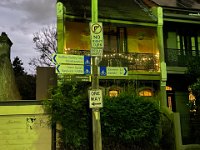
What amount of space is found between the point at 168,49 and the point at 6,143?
1045 centimetres

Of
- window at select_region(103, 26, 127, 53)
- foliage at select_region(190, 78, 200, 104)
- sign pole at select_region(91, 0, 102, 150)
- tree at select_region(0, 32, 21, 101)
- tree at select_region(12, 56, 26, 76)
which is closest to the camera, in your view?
sign pole at select_region(91, 0, 102, 150)

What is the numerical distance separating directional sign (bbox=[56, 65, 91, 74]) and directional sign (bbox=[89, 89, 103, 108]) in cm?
69

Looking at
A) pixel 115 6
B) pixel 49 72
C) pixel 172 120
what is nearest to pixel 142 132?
pixel 172 120

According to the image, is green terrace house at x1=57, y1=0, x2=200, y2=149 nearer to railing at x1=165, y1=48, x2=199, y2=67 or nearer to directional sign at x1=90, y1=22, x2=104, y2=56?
railing at x1=165, y1=48, x2=199, y2=67

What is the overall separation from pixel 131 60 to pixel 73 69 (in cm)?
832

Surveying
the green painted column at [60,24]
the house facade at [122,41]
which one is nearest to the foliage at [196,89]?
the house facade at [122,41]

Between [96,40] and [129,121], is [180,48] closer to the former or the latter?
[129,121]

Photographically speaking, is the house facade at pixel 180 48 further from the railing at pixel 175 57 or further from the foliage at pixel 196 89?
the foliage at pixel 196 89

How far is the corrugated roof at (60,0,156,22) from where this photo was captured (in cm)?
1726

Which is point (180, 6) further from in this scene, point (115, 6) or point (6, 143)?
point (6, 143)

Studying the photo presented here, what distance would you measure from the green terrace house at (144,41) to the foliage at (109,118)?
3470 mm

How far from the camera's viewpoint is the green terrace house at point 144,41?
17141 millimetres

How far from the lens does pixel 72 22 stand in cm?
1823

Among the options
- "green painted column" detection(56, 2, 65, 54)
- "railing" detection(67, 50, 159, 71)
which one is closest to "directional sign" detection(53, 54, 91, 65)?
"green painted column" detection(56, 2, 65, 54)
